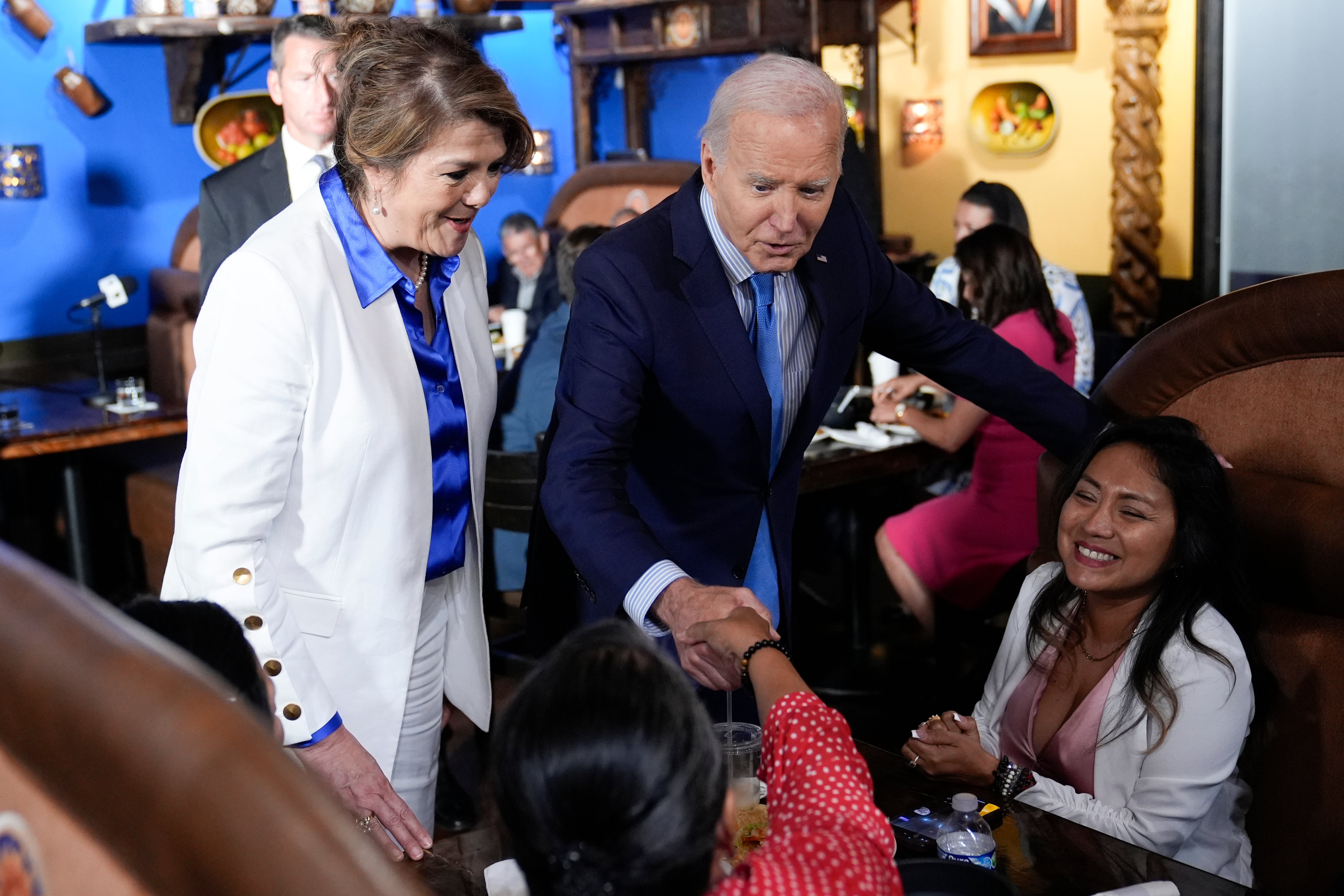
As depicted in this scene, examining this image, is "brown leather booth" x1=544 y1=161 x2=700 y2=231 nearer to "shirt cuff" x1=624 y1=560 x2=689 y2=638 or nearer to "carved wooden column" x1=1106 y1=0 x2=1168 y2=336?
"carved wooden column" x1=1106 y1=0 x2=1168 y2=336

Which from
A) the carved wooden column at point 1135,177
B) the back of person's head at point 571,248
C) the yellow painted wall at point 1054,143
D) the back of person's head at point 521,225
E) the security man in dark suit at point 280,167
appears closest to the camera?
the security man in dark suit at point 280,167

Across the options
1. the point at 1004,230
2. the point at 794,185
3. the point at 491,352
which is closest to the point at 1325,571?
the point at 794,185

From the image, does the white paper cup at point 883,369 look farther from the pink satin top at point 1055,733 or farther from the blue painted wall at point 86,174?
the blue painted wall at point 86,174

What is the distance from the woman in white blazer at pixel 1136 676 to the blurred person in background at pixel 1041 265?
195cm

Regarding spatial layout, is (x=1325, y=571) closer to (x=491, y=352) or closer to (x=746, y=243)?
(x=746, y=243)

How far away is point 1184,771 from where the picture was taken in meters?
1.71

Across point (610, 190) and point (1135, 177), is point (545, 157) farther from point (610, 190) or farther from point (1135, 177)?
point (1135, 177)

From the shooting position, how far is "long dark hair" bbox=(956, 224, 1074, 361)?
3521 millimetres

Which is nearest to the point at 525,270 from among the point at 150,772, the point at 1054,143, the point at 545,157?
the point at 545,157

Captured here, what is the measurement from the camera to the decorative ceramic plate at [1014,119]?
6.94 meters

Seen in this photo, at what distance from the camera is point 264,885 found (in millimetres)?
511

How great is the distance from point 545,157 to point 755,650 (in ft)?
20.7

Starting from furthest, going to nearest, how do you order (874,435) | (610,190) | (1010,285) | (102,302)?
1. (610,190)
2. (102,302)
3. (874,435)
4. (1010,285)

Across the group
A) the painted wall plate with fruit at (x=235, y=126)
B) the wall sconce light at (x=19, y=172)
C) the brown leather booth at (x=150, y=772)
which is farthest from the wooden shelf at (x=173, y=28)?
the brown leather booth at (x=150, y=772)
